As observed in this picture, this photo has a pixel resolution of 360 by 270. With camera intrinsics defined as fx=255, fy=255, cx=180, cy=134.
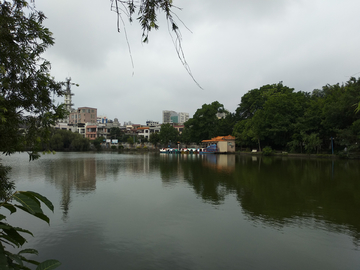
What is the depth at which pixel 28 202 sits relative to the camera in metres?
1.28

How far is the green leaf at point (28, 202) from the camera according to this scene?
4.05ft

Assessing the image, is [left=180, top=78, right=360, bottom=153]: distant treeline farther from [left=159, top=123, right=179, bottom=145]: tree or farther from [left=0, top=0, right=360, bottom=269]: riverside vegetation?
[left=159, top=123, right=179, bottom=145]: tree

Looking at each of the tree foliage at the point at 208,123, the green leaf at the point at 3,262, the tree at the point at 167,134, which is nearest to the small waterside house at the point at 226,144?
the tree foliage at the point at 208,123

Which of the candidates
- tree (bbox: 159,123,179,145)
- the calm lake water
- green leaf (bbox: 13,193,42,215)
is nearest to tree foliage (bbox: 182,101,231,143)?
tree (bbox: 159,123,179,145)

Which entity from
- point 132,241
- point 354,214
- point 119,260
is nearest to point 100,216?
point 132,241

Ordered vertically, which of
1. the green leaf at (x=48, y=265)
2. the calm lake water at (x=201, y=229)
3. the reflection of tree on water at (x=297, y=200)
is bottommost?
the calm lake water at (x=201, y=229)

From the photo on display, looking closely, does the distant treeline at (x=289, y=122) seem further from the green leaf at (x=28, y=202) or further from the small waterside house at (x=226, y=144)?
the green leaf at (x=28, y=202)

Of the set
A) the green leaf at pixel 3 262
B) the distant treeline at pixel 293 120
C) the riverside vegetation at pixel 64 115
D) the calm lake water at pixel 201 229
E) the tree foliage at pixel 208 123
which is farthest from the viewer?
the tree foliage at pixel 208 123

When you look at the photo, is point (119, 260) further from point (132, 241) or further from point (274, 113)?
point (274, 113)

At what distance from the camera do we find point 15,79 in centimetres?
313

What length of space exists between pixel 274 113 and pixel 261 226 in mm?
27626

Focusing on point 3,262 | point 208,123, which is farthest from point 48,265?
point 208,123

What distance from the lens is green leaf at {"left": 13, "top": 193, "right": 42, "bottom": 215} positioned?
1.24 m

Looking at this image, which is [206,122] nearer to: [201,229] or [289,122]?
[289,122]
